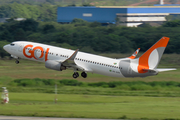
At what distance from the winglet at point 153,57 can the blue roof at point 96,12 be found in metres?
102

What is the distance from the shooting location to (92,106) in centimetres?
3366

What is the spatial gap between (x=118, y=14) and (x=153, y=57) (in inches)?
4168

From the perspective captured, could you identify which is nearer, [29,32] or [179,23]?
[29,32]

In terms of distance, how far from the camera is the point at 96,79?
50781mm

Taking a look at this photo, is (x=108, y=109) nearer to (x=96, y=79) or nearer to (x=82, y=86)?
(x=82, y=86)

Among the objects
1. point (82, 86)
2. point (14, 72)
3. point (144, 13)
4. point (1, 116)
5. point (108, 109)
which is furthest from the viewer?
point (144, 13)

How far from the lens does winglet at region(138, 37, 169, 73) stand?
140ft

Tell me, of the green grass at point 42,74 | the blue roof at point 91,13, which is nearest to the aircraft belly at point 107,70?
the green grass at point 42,74

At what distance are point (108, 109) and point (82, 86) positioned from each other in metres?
15.3

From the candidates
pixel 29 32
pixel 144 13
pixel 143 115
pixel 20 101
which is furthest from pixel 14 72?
pixel 144 13

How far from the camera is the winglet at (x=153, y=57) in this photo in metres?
42.5

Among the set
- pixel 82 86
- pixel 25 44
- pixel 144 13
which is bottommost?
pixel 82 86

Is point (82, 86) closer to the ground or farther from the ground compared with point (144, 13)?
closer to the ground

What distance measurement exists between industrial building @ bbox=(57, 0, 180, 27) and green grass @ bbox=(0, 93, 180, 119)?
106m
